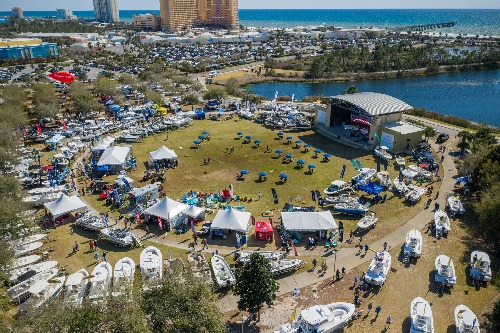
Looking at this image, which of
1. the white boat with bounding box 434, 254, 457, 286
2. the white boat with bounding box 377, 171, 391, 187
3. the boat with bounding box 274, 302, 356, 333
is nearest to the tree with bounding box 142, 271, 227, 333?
the boat with bounding box 274, 302, 356, 333

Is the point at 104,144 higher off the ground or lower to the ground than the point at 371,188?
higher

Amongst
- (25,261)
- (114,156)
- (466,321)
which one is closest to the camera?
(466,321)

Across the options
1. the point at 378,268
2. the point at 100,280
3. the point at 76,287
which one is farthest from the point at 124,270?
the point at 378,268

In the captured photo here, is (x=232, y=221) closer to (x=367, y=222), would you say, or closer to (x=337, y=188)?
(x=367, y=222)

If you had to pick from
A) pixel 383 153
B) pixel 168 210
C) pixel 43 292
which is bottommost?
pixel 43 292

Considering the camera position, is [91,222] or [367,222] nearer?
[367,222]

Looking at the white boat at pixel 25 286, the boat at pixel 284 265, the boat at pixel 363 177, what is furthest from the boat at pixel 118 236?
the boat at pixel 363 177

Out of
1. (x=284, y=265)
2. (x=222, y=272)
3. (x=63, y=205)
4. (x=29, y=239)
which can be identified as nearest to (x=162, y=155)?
(x=63, y=205)

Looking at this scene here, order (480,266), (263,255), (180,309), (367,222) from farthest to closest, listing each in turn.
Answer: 1. (367,222)
2. (263,255)
3. (480,266)
4. (180,309)
